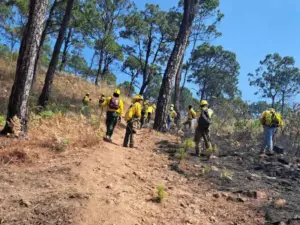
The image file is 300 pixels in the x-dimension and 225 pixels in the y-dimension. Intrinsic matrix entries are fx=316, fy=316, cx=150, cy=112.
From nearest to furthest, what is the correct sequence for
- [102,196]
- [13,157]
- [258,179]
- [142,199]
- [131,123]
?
[102,196]
[142,199]
[13,157]
[258,179]
[131,123]


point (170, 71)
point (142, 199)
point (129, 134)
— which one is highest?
point (170, 71)

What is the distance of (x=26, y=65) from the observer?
22.6 feet

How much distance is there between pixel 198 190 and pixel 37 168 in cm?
291

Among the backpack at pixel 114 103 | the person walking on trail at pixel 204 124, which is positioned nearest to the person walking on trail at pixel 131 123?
the backpack at pixel 114 103

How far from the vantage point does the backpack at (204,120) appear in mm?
9305

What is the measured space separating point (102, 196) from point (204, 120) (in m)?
5.31

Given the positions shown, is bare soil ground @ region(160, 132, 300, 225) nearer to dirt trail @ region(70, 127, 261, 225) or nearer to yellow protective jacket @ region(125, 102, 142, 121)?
dirt trail @ region(70, 127, 261, 225)

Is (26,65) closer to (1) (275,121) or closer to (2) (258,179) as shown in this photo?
(2) (258,179)

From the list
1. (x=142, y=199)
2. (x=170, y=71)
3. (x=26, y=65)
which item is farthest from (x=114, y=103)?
(x=142, y=199)

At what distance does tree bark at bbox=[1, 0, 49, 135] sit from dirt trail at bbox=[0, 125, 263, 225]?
4.53 ft

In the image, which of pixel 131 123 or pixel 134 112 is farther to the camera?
pixel 134 112

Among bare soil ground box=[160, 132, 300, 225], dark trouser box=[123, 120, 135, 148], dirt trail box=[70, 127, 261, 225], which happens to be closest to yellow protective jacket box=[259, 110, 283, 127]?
bare soil ground box=[160, 132, 300, 225]

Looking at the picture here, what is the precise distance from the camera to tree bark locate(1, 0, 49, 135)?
6814 millimetres

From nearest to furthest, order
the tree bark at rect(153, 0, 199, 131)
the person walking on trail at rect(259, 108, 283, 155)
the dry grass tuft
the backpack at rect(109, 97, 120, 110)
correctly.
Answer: the dry grass tuft < the backpack at rect(109, 97, 120, 110) < the person walking on trail at rect(259, 108, 283, 155) < the tree bark at rect(153, 0, 199, 131)
